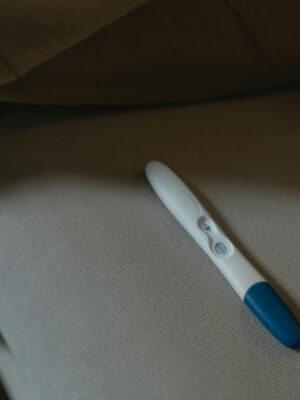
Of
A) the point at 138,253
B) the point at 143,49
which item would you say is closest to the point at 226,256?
the point at 138,253

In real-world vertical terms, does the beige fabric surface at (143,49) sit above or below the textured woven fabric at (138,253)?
above

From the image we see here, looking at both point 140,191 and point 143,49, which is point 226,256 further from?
point 143,49

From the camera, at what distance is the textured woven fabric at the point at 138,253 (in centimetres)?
37

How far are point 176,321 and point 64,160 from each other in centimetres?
20

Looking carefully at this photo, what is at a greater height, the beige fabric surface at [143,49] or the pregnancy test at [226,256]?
the beige fabric surface at [143,49]

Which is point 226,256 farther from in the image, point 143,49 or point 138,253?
point 143,49

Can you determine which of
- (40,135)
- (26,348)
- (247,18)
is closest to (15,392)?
(26,348)

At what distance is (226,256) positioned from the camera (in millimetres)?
410

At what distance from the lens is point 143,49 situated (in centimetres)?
48

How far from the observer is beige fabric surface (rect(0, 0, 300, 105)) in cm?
43

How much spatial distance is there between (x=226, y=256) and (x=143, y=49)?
210 millimetres

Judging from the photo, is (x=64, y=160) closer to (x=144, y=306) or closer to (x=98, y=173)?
(x=98, y=173)

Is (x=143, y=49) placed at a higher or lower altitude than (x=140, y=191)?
higher

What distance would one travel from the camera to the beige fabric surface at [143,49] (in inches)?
16.8
